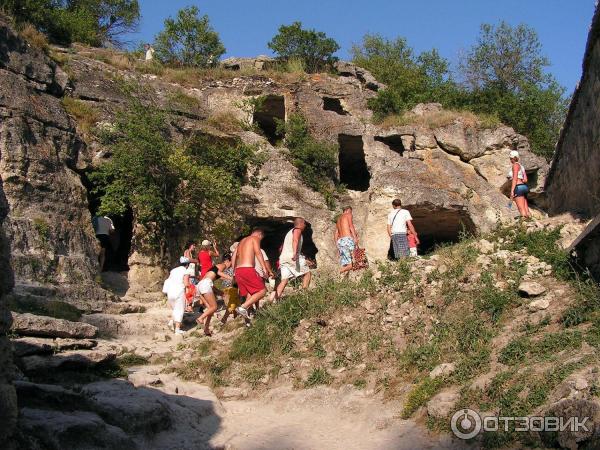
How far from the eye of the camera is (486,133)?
18.0 metres

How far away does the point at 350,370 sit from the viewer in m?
7.64

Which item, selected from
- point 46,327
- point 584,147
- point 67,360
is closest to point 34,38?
point 46,327

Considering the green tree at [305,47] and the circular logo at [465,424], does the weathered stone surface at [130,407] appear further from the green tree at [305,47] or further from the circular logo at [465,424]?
the green tree at [305,47]

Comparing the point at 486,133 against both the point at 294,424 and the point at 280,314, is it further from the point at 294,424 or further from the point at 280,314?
the point at 294,424

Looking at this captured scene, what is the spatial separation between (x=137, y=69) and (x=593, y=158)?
536 inches

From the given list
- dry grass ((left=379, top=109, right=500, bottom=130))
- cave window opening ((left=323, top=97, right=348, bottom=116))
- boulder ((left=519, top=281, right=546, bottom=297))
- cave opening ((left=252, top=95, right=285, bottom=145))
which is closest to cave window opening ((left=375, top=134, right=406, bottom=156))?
dry grass ((left=379, top=109, right=500, bottom=130))

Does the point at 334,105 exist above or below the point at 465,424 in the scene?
above

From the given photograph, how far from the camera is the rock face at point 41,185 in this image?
447 inches

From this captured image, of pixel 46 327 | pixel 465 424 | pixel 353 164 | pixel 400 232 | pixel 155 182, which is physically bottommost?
pixel 465 424

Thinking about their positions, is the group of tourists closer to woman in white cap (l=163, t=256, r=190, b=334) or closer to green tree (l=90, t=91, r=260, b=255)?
woman in white cap (l=163, t=256, r=190, b=334)

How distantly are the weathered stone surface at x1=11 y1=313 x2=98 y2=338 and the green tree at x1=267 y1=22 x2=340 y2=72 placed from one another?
54.3 feet

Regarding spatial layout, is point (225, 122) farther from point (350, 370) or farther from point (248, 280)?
point (350, 370)

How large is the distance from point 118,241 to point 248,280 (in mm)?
8054

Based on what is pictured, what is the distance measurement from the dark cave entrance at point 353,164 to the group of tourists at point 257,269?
800 centimetres
